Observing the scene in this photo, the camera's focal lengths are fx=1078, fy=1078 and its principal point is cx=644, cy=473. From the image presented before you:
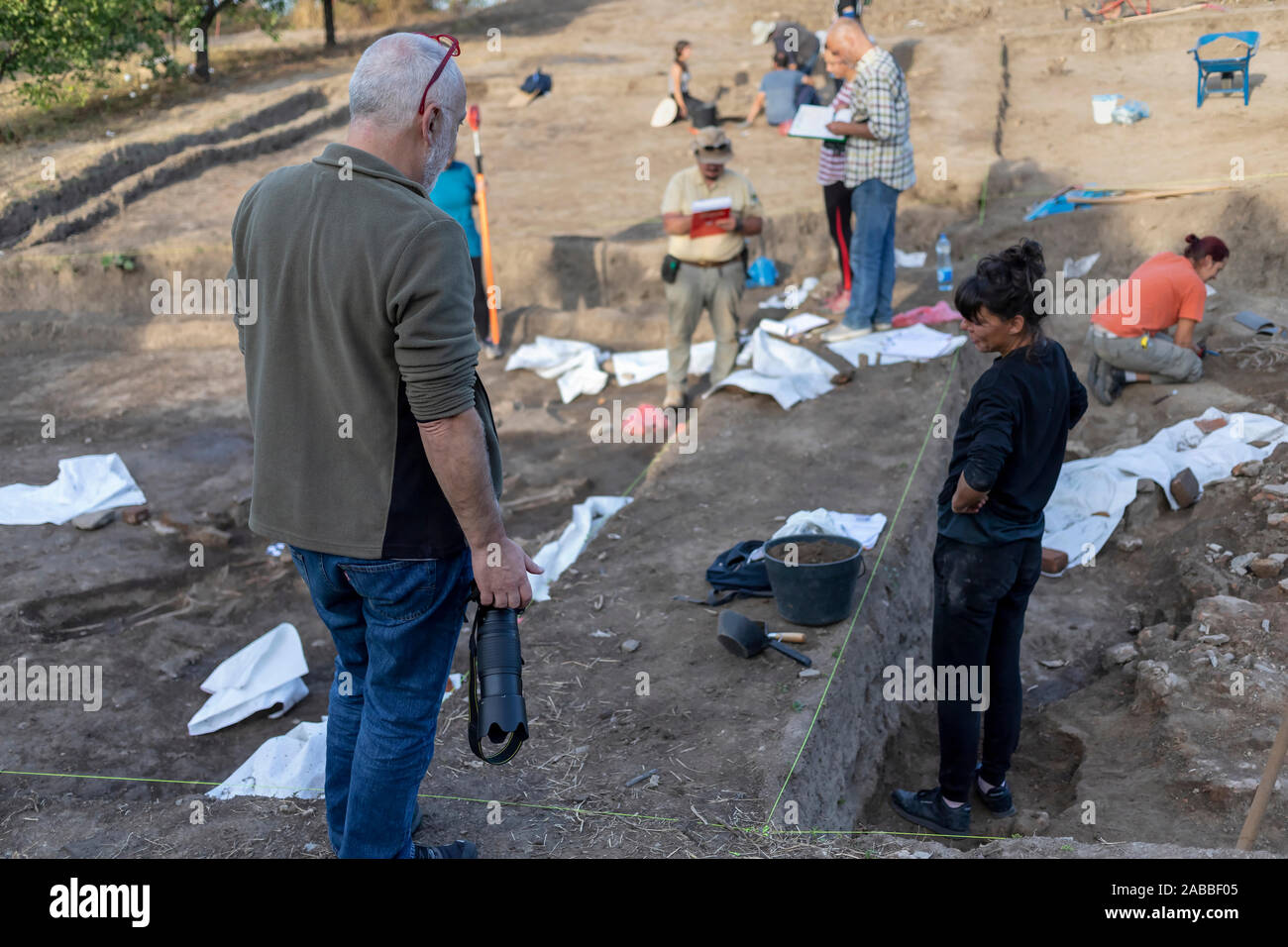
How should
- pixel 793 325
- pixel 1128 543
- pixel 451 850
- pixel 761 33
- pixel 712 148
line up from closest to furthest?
pixel 451 850 → pixel 1128 543 → pixel 712 148 → pixel 793 325 → pixel 761 33

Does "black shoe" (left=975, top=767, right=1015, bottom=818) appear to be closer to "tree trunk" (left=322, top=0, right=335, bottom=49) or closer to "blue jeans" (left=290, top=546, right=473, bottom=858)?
"blue jeans" (left=290, top=546, right=473, bottom=858)

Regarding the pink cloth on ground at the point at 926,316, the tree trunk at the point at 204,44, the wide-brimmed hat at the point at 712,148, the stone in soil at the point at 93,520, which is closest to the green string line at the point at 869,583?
the pink cloth on ground at the point at 926,316

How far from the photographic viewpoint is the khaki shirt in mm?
7758

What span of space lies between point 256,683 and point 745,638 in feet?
8.49

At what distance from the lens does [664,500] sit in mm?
6496

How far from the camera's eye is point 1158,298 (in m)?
7.46

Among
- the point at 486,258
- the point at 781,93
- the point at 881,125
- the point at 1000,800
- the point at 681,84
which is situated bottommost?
the point at 1000,800

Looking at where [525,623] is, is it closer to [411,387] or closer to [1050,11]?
[411,387]

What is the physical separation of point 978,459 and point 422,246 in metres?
2.07

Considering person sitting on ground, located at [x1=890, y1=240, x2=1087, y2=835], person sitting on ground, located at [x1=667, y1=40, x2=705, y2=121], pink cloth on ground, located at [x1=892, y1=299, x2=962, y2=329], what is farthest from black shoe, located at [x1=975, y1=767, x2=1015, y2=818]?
person sitting on ground, located at [x1=667, y1=40, x2=705, y2=121]

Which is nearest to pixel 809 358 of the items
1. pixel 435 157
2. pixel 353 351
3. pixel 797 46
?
pixel 435 157

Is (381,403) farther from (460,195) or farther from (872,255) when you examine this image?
(460,195)

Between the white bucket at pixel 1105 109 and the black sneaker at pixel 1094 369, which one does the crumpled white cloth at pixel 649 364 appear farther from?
the white bucket at pixel 1105 109
